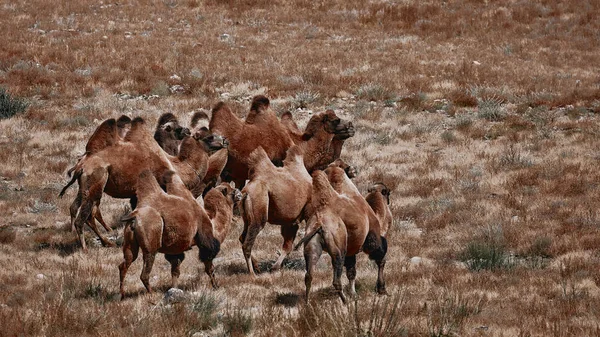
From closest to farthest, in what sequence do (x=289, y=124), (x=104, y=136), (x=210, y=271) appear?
(x=210, y=271), (x=104, y=136), (x=289, y=124)

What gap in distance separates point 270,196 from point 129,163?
2.31 m

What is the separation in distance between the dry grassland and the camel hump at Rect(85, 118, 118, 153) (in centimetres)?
154

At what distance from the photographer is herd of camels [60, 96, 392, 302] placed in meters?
9.84

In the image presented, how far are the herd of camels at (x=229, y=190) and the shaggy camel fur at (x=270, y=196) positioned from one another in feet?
0.04

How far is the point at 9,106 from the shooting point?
915 inches

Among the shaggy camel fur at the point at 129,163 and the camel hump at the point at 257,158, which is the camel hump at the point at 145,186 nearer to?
the camel hump at the point at 257,158

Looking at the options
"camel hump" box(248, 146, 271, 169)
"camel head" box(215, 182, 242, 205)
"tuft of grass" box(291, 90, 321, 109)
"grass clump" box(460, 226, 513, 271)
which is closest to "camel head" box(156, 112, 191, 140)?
"camel hump" box(248, 146, 271, 169)

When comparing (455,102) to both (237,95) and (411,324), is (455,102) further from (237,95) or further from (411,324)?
(411,324)

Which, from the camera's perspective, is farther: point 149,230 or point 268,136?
point 268,136

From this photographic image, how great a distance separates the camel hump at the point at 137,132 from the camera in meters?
12.8

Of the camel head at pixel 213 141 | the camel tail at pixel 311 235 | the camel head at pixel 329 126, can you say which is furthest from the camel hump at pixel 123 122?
the camel tail at pixel 311 235

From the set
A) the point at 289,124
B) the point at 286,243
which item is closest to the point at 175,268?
the point at 286,243

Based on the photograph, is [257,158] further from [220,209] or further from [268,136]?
[268,136]

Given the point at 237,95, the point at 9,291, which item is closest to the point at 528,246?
the point at 9,291
